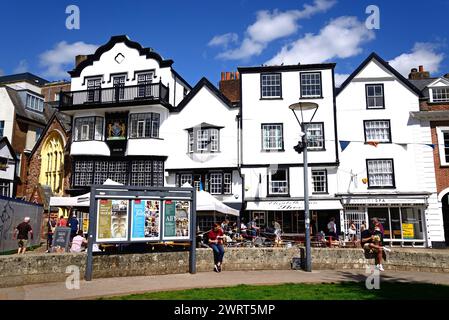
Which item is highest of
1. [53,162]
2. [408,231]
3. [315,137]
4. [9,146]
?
[9,146]

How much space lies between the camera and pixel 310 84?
83.0 feet

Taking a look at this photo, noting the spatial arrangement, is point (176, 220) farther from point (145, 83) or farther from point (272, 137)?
point (145, 83)

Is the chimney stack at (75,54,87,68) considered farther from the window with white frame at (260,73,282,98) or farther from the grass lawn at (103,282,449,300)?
the grass lawn at (103,282,449,300)

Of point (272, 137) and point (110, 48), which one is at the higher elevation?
point (110, 48)

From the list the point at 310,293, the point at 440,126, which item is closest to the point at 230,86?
the point at 440,126

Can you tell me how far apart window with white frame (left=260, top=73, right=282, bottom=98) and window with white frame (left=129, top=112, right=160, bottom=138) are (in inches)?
290

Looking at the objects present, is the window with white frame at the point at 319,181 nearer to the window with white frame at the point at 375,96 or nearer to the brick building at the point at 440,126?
the window with white frame at the point at 375,96

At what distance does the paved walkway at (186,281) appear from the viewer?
884cm

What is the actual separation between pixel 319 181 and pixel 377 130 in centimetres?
490

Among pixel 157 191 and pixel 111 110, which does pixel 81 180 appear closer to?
pixel 111 110

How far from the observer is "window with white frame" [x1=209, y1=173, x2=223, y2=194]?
24969mm

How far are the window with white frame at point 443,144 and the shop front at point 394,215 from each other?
2.72m

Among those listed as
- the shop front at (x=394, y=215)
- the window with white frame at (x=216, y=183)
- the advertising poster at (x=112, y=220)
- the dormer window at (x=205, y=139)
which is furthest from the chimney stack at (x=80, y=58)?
the advertising poster at (x=112, y=220)

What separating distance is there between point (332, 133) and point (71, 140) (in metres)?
18.3
